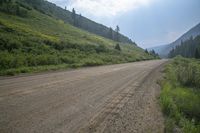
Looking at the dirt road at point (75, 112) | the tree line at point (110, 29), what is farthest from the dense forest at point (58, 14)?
the dirt road at point (75, 112)

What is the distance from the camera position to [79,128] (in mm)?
5668

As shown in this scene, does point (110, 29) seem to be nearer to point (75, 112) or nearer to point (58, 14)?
point (58, 14)

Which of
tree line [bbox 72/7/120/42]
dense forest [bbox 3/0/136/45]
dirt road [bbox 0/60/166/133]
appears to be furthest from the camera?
tree line [bbox 72/7/120/42]

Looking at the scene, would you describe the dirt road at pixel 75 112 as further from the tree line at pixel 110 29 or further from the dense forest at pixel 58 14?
the tree line at pixel 110 29

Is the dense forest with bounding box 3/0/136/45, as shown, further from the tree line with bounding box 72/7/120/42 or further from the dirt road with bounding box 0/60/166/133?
the dirt road with bounding box 0/60/166/133

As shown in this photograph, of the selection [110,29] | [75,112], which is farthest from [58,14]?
[75,112]

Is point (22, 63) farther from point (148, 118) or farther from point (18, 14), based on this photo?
point (18, 14)

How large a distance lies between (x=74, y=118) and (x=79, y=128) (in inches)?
31.0

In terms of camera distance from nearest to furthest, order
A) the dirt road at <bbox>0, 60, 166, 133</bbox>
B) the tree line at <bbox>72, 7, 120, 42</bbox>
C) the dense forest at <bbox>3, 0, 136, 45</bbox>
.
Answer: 1. the dirt road at <bbox>0, 60, 166, 133</bbox>
2. the dense forest at <bbox>3, 0, 136, 45</bbox>
3. the tree line at <bbox>72, 7, 120, 42</bbox>

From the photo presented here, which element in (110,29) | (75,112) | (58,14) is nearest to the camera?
(75,112)

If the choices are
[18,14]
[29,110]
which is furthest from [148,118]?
[18,14]

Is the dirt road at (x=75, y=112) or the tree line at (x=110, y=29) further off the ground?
the tree line at (x=110, y=29)

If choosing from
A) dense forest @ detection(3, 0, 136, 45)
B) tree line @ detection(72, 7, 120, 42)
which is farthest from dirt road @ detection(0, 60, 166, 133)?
tree line @ detection(72, 7, 120, 42)

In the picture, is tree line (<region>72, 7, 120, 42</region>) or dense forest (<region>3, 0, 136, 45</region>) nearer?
dense forest (<region>3, 0, 136, 45</region>)
